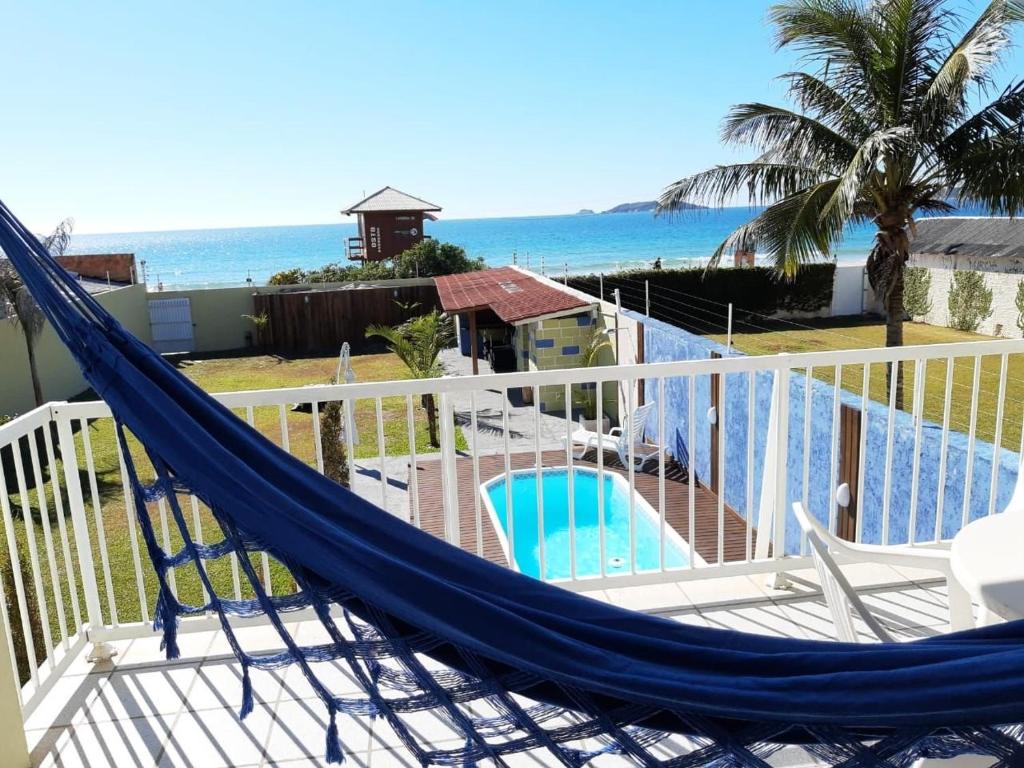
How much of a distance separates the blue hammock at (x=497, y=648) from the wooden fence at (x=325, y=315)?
19349 mm

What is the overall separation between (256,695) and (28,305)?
13113mm

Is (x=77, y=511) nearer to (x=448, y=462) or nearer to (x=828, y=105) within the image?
(x=448, y=462)

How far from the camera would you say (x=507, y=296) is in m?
14.0

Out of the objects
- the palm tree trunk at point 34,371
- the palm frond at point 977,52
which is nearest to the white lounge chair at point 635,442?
the palm frond at point 977,52

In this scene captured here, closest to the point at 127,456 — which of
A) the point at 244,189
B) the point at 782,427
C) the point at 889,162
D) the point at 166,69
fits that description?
the point at 782,427

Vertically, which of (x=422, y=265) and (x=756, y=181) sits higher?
(x=756, y=181)

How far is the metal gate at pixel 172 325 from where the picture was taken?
68.2 ft

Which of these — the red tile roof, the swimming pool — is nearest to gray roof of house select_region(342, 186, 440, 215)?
the red tile roof

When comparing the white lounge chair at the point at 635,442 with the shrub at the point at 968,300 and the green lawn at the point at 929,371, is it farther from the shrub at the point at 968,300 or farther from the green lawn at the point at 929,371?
the shrub at the point at 968,300

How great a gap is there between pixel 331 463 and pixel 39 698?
5414 mm

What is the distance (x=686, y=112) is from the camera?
132 ft

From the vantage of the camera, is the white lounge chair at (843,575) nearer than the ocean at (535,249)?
Yes

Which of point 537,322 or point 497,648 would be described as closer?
point 497,648

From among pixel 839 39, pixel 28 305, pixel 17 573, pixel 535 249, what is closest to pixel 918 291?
pixel 839 39
